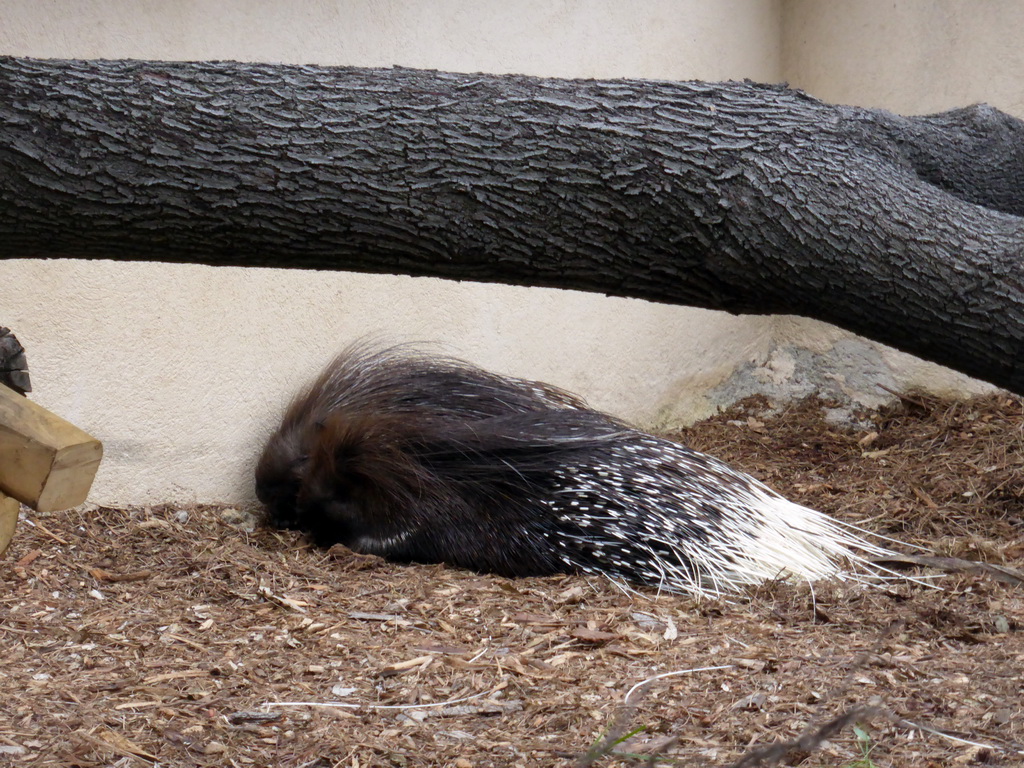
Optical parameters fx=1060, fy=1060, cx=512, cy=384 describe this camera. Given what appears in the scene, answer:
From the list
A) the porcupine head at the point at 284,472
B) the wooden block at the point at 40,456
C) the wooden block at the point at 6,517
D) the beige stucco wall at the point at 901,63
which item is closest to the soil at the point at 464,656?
the porcupine head at the point at 284,472

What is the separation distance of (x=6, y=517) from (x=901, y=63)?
466 centimetres

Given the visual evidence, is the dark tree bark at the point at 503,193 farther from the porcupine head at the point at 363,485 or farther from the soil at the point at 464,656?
the porcupine head at the point at 363,485

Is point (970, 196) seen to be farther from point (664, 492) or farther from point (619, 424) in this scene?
point (619, 424)

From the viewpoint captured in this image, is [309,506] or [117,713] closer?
[117,713]

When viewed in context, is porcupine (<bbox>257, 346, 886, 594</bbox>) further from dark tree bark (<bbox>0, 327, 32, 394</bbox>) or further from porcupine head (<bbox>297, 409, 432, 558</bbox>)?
dark tree bark (<bbox>0, 327, 32, 394</bbox>)

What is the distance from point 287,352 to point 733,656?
7.29 ft

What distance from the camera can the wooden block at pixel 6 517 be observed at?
64.5 inches

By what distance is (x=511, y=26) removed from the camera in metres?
4.48

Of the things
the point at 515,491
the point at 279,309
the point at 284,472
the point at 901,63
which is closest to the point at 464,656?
the point at 515,491

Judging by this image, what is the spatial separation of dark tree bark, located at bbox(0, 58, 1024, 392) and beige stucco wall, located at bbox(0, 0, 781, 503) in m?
1.84

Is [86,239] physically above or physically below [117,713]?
above

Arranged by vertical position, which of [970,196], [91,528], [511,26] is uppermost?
[511,26]

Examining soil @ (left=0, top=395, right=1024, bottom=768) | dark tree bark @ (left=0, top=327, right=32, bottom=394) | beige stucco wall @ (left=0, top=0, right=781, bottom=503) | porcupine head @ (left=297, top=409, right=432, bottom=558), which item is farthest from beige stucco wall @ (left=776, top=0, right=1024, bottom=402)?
dark tree bark @ (left=0, top=327, right=32, bottom=394)

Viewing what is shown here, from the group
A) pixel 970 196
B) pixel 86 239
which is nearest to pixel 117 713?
pixel 86 239
